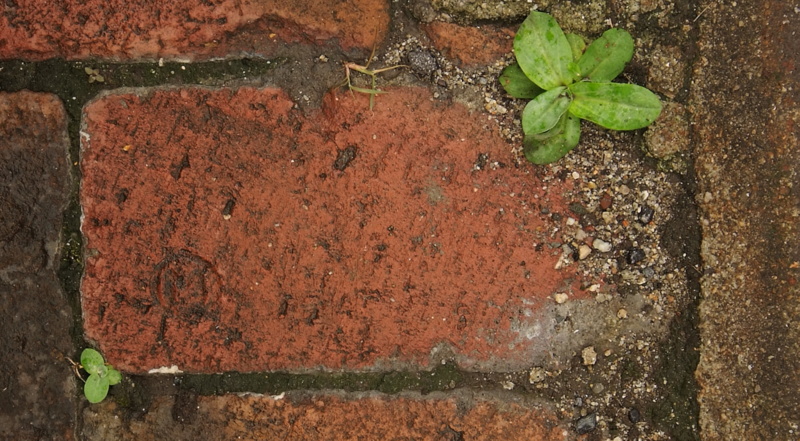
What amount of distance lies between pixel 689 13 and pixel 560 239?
592 mm

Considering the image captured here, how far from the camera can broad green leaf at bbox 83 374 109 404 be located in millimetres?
1513

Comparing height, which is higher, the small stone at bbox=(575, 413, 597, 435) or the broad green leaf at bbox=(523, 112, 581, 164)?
the broad green leaf at bbox=(523, 112, 581, 164)

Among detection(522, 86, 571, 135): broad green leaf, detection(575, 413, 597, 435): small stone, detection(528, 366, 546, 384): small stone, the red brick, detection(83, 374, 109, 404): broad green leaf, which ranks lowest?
detection(83, 374, 109, 404): broad green leaf

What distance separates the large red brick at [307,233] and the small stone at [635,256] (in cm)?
15

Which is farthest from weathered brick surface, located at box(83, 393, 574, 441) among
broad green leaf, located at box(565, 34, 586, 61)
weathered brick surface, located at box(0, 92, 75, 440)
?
broad green leaf, located at box(565, 34, 586, 61)

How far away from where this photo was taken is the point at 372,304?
4.90 ft

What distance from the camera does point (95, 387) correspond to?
1516mm

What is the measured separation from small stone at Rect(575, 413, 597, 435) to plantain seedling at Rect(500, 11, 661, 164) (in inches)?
23.9

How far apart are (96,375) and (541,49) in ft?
4.19

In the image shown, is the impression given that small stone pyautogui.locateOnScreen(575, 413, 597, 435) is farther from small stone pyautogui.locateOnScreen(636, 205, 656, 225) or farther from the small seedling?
the small seedling

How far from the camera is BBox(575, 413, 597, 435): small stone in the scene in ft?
4.97

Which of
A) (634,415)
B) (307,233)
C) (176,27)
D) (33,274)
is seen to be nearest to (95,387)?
(33,274)

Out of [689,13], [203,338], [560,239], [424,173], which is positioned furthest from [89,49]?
[689,13]

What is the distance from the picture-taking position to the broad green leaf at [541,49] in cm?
146
